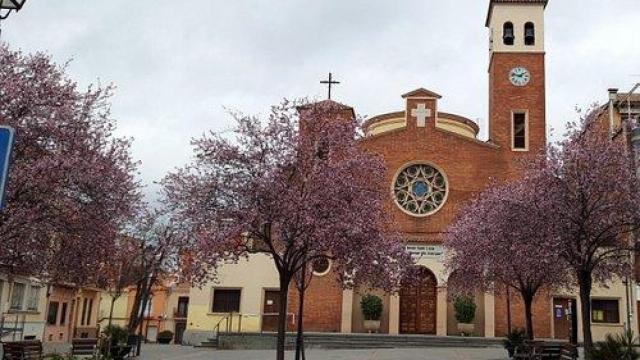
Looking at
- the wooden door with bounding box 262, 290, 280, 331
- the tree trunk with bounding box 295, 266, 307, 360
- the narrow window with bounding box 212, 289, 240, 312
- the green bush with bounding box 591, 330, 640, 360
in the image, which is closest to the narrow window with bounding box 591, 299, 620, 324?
the wooden door with bounding box 262, 290, 280, 331

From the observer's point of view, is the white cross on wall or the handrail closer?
the handrail

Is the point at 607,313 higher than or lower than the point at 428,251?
lower

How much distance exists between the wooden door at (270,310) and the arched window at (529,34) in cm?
1871

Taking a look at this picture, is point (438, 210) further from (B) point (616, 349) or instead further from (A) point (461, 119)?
(B) point (616, 349)

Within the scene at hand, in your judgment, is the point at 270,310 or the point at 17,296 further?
the point at 17,296

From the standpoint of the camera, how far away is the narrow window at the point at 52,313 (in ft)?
133

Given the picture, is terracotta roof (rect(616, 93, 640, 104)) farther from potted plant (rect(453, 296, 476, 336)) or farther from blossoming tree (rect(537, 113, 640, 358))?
blossoming tree (rect(537, 113, 640, 358))

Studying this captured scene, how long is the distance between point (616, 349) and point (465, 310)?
16.9m

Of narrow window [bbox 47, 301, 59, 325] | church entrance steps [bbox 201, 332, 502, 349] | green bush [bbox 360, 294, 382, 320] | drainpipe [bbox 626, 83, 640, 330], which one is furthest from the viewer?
narrow window [bbox 47, 301, 59, 325]

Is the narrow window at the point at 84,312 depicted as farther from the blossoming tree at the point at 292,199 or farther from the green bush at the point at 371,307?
the blossoming tree at the point at 292,199

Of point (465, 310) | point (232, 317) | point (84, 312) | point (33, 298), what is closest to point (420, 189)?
point (465, 310)

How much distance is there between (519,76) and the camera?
116ft

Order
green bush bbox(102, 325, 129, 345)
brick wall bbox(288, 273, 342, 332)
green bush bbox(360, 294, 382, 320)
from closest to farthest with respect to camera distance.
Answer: green bush bbox(102, 325, 129, 345)
green bush bbox(360, 294, 382, 320)
brick wall bbox(288, 273, 342, 332)

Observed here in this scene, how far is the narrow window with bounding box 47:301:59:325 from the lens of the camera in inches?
1602
